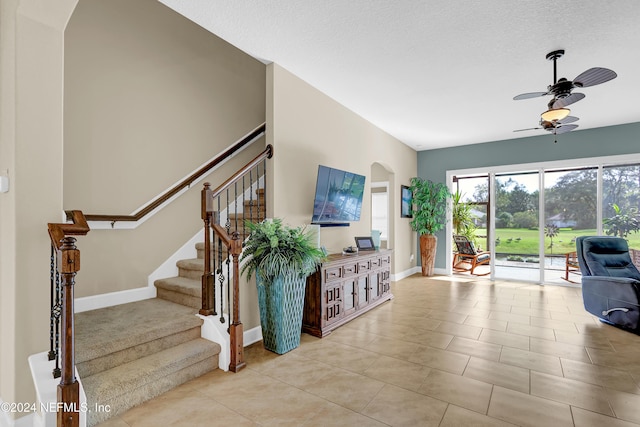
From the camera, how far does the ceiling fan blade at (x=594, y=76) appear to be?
2.69m

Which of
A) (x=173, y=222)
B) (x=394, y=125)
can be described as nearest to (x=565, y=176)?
(x=394, y=125)

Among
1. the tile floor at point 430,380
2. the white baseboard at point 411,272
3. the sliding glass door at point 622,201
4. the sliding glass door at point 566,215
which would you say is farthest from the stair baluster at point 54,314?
the sliding glass door at point 622,201

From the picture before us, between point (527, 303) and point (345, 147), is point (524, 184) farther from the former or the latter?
point (345, 147)

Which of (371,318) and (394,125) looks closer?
(371,318)

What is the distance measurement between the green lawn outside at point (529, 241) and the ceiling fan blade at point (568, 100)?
3889 mm

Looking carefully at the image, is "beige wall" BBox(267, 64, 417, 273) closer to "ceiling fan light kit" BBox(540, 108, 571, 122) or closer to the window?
the window

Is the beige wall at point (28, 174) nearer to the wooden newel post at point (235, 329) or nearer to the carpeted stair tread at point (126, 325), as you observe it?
the carpeted stair tread at point (126, 325)

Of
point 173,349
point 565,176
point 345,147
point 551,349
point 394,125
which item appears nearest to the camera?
point 173,349

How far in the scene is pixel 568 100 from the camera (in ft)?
10.5

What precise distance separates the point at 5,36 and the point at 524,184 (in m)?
7.77

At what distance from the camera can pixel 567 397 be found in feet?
7.49

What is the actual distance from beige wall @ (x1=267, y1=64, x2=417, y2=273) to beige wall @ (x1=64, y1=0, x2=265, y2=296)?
130 centimetres

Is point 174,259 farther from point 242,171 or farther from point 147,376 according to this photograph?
point 147,376

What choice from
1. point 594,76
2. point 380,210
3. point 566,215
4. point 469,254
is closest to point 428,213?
point 380,210
